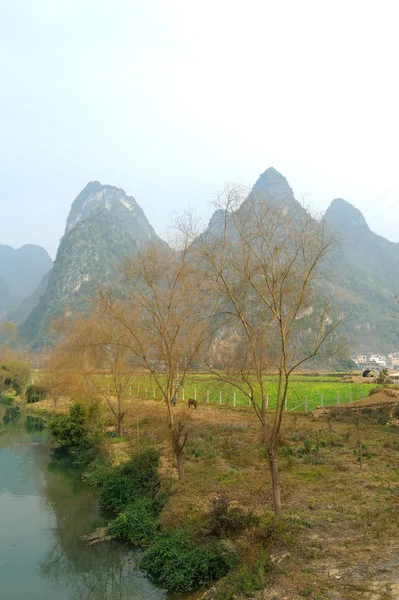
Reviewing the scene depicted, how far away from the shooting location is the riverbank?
8.43 m

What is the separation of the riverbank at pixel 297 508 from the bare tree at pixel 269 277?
1206 mm

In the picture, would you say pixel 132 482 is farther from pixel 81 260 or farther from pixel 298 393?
pixel 81 260

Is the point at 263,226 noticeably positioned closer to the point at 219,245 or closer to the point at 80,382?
the point at 219,245

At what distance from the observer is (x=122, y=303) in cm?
2183

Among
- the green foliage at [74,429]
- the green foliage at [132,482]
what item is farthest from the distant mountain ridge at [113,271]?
the green foliage at [132,482]

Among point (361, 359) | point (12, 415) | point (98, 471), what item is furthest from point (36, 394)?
point (361, 359)

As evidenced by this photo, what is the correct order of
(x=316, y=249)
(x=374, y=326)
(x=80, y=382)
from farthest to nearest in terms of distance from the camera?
(x=374, y=326) < (x=80, y=382) < (x=316, y=249)

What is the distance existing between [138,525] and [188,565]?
3.67 m

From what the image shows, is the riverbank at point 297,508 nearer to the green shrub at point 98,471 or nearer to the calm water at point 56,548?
the green shrub at point 98,471

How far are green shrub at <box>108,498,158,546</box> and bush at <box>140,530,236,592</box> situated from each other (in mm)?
1798

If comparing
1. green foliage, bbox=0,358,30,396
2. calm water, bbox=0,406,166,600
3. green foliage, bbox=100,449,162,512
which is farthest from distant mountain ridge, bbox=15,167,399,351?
green foliage, bbox=100,449,162,512

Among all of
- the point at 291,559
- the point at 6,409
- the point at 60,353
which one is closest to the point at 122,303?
the point at 291,559

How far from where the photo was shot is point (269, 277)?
10.3 metres

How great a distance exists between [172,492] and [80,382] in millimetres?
17162
